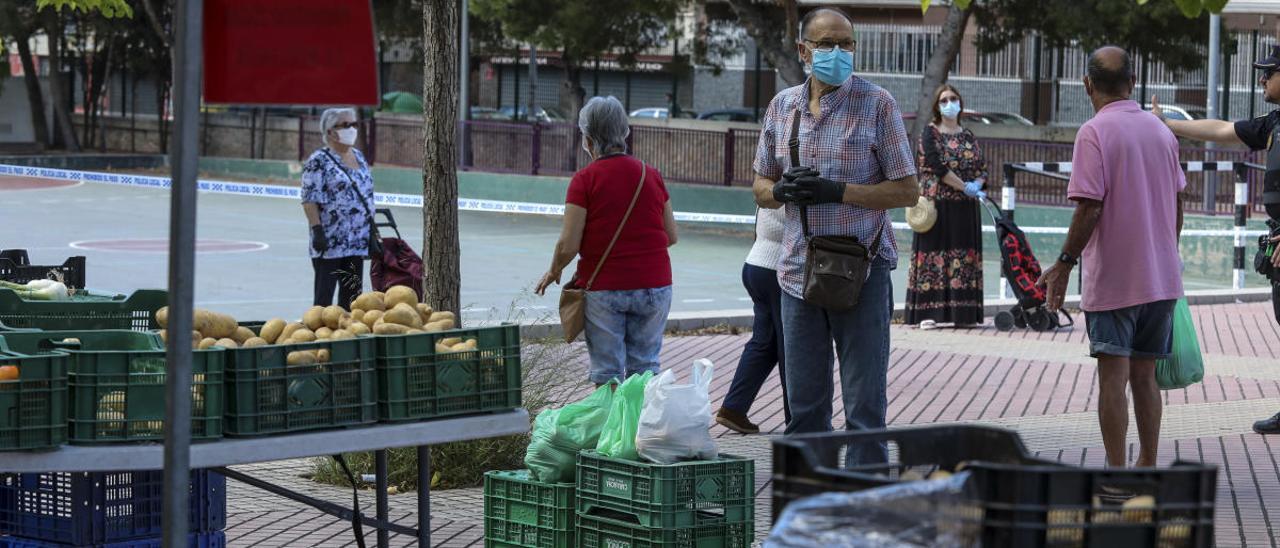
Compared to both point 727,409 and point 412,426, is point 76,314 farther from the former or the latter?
point 727,409

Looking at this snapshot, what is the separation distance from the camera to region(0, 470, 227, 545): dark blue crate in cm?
554

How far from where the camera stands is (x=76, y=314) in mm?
6434

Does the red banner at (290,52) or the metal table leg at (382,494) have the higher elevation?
the red banner at (290,52)

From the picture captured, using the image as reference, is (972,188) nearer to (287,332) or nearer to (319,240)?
(319,240)

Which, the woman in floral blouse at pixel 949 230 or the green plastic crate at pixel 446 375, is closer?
the green plastic crate at pixel 446 375

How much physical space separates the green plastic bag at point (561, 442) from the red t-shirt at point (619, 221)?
5.32ft

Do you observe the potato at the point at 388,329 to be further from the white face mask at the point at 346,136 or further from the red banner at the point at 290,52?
the white face mask at the point at 346,136

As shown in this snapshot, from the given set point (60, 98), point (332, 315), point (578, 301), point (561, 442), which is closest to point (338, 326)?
point (332, 315)

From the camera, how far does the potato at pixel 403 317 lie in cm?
579

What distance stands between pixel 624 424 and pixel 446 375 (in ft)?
2.97

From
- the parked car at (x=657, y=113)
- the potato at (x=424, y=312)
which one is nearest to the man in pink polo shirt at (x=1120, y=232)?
the potato at (x=424, y=312)

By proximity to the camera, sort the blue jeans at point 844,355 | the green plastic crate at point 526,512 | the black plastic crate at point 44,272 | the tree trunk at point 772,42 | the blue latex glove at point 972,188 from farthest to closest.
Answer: the tree trunk at point 772,42
the blue latex glove at point 972,188
the black plastic crate at point 44,272
the blue jeans at point 844,355
the green plastic crate at point 526,512

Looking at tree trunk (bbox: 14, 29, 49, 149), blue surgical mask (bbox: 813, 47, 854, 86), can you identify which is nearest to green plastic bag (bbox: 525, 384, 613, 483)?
blue surgical mask (bbox: 813, 47, 854, 86)

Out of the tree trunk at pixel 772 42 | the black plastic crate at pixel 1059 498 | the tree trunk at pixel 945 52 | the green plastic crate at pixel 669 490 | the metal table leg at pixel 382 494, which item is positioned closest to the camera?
the black plastic crate at pixel 1059 498
